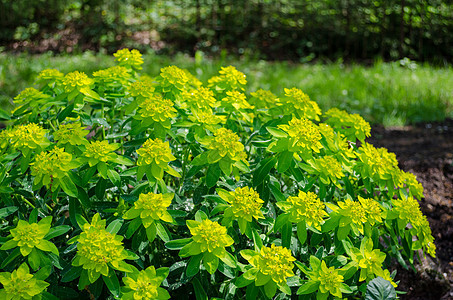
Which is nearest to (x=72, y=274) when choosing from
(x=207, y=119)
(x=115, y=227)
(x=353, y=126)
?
(x=115, y=227)

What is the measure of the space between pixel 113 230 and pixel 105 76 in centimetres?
79

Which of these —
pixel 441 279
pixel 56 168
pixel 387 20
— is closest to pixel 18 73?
pixel 56 168

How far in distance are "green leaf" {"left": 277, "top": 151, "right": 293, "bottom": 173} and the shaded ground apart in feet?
3.02

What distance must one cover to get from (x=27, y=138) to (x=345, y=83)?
514cm

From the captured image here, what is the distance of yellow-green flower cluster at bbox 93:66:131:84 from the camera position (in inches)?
76.2

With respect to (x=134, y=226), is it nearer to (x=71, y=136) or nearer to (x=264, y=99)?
(x=71, y=136)

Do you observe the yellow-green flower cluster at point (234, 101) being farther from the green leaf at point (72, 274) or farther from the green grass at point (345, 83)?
the green grass at point (345, 83)

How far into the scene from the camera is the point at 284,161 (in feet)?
5.24

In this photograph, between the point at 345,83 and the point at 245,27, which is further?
the point at 245,27

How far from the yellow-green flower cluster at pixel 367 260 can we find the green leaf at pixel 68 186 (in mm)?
988

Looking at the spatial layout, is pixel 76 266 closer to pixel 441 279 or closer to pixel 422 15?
pixel 441 279

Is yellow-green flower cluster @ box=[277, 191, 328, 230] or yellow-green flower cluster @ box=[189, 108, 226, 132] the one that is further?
yellow-green flower cluster @ box=[189, 108, 226, 132]

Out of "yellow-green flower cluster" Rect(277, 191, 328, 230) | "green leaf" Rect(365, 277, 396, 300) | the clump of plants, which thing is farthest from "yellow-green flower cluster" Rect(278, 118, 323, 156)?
"green leaf" Rect(365, 277, 396, 300)

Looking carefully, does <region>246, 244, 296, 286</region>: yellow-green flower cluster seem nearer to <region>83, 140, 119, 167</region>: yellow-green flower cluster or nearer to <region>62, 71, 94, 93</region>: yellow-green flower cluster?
<region>83, 140, 119, 167</region>: yellow-green flower cluster
